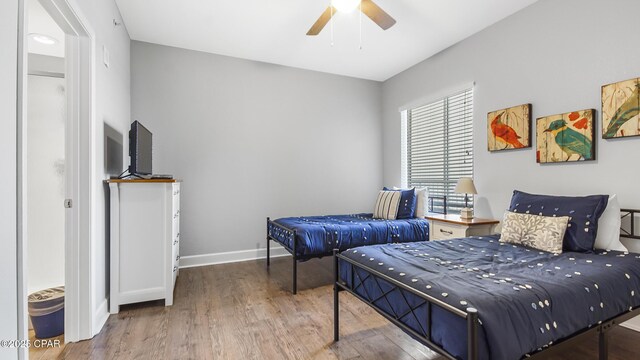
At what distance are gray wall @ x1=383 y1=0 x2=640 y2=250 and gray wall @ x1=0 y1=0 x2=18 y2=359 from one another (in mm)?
3620

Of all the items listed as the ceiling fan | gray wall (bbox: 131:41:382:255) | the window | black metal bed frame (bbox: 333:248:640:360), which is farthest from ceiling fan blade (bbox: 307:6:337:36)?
black metal bed frame (bbox: 333:248:640:360)

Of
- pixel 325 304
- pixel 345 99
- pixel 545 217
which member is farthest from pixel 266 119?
pixel 545 217

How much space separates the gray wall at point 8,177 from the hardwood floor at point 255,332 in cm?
101

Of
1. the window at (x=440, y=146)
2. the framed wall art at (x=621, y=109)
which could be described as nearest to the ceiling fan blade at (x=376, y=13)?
the window at (x=440, y=146)

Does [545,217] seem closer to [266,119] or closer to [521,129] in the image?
[521,129]

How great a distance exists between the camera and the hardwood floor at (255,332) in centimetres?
194

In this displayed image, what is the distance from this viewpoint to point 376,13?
2.59m

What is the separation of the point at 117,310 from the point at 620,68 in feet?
14.5

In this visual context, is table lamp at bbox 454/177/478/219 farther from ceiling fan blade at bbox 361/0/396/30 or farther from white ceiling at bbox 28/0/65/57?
white ceiling at bbox 28/0/65/57

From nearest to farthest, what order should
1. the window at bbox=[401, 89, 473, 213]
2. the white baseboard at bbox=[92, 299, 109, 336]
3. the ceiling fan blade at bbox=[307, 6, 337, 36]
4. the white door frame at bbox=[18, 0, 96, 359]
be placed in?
the white door frame at bbox=[18, 0, 96, 359]
the white baseboard at bbox=[92, 299, 109, 336]
the ceiling fan blade at bbox=[307, 6, 337, 36]
the window at bbox=[401, 89, 473, 213]

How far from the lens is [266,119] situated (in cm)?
428

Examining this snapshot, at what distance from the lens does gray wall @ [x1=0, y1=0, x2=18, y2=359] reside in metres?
1.08

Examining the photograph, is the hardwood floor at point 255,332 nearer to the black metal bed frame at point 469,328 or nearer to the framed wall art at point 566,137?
the black metal bed frame at point 469,328

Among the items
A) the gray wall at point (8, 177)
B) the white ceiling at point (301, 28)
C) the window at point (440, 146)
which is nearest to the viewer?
the gray wall at point (8, 177)
